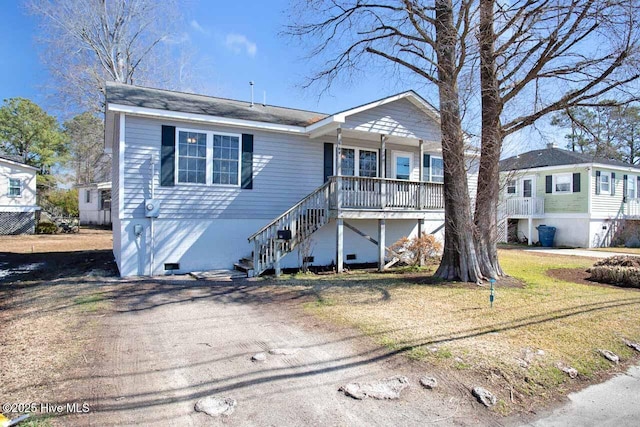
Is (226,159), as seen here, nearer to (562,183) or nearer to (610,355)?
(610,355)

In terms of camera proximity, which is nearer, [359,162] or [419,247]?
[419,247]

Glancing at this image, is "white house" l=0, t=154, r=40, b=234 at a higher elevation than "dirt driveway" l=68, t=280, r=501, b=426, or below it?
higher

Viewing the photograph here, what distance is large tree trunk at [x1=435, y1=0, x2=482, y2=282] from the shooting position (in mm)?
8555

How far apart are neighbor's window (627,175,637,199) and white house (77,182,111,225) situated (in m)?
35.2

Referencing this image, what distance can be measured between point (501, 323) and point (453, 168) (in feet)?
14.2

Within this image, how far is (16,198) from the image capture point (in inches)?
925

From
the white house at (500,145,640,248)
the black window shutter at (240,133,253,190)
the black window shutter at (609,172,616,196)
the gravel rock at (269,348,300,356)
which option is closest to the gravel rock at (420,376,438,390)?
the gravel rock at (269,348,300,356)

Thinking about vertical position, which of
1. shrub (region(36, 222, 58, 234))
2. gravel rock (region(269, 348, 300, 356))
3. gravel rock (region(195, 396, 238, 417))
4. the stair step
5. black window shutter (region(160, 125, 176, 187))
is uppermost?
black window shutter (region(160, 125, 176, 187))

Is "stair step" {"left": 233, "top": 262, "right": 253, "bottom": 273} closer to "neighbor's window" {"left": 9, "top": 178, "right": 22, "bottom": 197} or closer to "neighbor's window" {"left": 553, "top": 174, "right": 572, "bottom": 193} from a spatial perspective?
"neighbor's window" {"left": 553, "top": 174, "right": 572, "bottom": 193}

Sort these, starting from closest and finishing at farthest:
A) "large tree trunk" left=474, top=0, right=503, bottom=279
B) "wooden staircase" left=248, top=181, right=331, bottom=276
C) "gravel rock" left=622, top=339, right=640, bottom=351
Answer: "gravel rock" left=622, top=339, right=640, bottom=351 → "large tree trunk" left=474, top=0, right=503, bottom=279 → "wooden staircase" left=248, top=181, right=331, bottom=276

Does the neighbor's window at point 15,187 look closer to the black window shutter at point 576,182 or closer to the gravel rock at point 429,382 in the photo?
the gravel rock at point 429,382

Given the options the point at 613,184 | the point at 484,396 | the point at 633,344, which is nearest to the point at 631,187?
the point at 613,184

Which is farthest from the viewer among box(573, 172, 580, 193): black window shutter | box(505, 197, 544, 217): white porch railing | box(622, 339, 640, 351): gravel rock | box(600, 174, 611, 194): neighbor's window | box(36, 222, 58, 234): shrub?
box(36, 222, 58, 234): shrub

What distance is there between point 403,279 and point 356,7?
23.6ft
